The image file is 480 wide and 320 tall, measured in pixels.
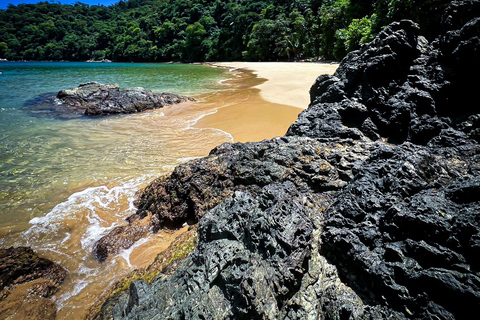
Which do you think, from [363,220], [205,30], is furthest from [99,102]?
[205,30]

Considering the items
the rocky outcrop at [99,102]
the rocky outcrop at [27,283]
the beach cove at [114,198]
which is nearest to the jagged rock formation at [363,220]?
the beach cove at [114,198]

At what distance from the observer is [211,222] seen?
8.26ft

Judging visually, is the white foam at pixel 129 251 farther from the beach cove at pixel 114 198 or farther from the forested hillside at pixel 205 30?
the forested hillside at pixel 205 30

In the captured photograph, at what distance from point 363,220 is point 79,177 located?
6.52 metres

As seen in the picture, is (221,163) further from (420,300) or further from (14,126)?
(14,126)

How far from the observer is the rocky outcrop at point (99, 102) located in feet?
42.4

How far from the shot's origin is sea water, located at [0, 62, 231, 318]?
3.70m

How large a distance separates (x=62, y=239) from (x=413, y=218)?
518cm

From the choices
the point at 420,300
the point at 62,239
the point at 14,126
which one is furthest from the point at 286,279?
the point at 14,126

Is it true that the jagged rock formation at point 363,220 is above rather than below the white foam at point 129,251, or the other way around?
above

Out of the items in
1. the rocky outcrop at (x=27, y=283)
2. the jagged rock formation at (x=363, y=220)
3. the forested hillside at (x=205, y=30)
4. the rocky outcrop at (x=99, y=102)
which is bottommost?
the rocky outcrop at (x=27, y=283)

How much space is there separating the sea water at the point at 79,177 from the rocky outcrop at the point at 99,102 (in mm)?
1760

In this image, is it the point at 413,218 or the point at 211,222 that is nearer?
the point at 413,218

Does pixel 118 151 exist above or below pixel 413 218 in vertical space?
below
